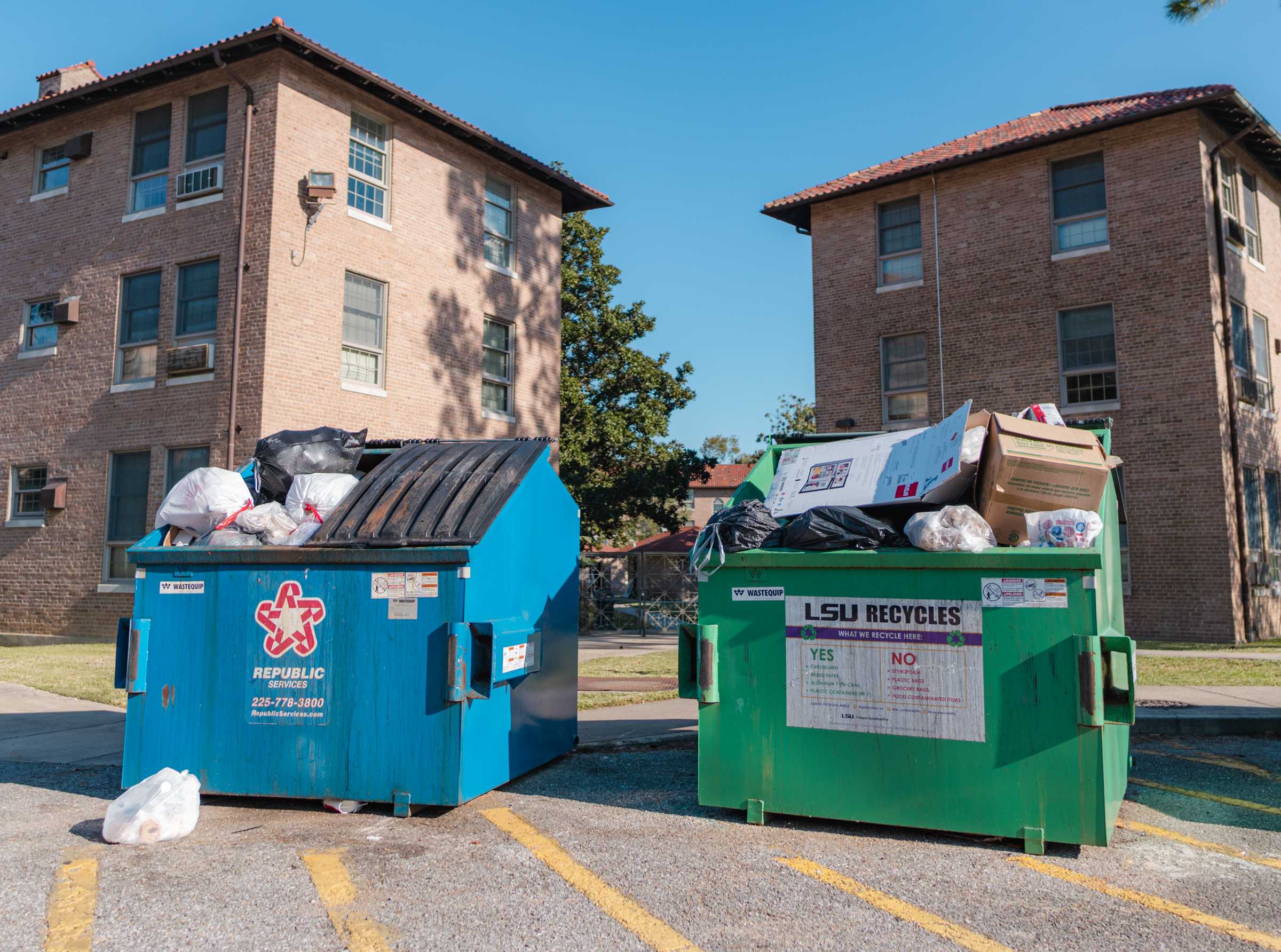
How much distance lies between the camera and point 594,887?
383 cm

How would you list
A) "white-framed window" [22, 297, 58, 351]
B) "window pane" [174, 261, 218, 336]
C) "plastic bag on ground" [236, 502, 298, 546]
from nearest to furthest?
"plastic bag on ground" [236, 502, 298, 546] < "window pane" [174, 261, 218, 336] < "white-framed window" [22, 297, 58, 351]

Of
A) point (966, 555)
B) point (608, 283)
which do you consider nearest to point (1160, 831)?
point (966, 555)

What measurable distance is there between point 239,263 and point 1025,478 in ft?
42.8

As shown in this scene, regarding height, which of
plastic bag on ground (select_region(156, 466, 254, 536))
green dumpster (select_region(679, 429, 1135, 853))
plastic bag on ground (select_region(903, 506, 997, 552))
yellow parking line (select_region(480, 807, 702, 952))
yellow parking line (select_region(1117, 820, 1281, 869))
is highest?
plastic bag on ground (select_region(156, 466, 254, 536))

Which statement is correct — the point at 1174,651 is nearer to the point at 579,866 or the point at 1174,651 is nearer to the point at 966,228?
the point at 966,228

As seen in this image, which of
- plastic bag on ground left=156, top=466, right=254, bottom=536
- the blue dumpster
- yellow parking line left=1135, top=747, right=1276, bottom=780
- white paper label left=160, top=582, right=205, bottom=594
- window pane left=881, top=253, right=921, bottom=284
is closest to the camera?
the blue dumpster

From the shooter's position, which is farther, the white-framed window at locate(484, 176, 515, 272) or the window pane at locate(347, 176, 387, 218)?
the white-framed window at locate(484, 176, 515, 272)

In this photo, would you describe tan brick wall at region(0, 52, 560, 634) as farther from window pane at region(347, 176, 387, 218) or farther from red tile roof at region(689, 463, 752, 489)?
red tile roof at region(689, 463, 752, 489)

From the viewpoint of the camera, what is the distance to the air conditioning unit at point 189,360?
14.7m

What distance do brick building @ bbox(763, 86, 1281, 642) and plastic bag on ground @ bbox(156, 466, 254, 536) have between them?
15.1m

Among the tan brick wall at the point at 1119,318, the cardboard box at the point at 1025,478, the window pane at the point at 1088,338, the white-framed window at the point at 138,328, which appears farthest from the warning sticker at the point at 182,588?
the window pane at the point at 1088,338

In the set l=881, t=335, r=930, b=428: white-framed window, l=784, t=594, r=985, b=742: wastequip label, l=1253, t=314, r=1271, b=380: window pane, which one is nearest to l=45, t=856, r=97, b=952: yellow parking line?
l=784, t=594, r=985, b=742: wastequip label

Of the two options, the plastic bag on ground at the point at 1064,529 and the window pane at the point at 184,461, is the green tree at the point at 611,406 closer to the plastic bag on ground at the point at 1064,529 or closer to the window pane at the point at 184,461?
the window pane at the point at 184,461

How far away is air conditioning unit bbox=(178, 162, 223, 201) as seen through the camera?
1523 centimetres
